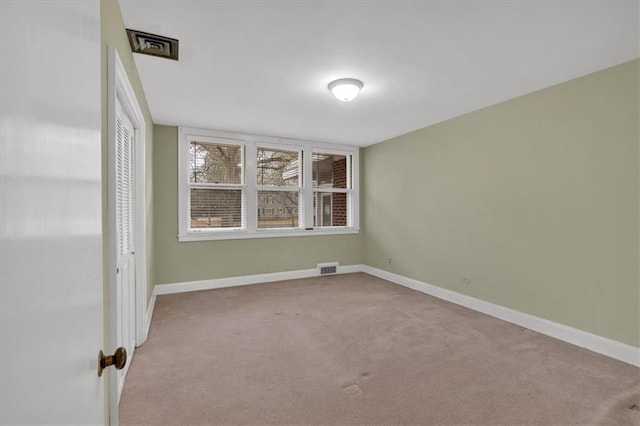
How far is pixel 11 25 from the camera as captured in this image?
391 mm

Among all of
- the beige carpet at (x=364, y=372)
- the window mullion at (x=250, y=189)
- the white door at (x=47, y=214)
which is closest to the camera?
the white door at (x=47, y=214)

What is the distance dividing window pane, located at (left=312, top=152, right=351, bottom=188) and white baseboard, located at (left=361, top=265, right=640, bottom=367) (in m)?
2.29

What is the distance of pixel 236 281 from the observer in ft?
16.2

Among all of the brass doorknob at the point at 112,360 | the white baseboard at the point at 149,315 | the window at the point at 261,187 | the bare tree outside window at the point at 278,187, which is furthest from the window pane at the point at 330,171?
the brass doorknob at the point at 112,360

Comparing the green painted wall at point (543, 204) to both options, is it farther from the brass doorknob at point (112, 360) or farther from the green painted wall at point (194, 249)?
the brass doorknob at point (112, 360)

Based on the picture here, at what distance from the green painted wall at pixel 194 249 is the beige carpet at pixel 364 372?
92 cm

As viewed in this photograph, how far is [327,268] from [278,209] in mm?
1380

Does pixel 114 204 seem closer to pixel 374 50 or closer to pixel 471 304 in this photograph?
pixel 374 50

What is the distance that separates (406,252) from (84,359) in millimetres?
4683

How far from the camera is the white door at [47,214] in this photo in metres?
0.38

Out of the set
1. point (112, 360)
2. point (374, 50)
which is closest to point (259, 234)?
point (374, 50)

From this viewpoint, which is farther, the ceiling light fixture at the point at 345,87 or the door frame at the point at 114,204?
the ceiling light fixture at the point at 345,87

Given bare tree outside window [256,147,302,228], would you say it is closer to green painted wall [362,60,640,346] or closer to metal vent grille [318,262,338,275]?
metal vent grille [318,262,338,275]

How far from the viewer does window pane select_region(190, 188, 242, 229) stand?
15.6 feet
